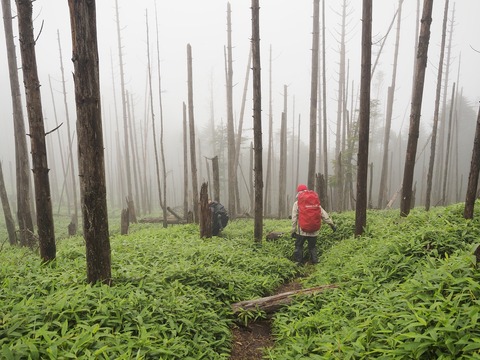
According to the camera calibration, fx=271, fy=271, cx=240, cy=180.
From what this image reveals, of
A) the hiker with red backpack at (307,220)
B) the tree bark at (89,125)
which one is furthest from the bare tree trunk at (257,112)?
the tree bark at (89,125)

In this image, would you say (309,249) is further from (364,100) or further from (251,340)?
(364,100)

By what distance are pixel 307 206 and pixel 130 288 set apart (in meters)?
4.49

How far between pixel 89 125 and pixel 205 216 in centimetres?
533

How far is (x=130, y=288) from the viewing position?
3852 mm

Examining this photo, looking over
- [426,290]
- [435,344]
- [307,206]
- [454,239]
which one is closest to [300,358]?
[435,344]

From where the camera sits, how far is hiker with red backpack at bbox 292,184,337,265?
22.3 feet

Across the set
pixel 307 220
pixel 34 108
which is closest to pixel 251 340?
pixel 307 220

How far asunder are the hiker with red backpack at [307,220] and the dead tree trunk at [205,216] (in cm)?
264

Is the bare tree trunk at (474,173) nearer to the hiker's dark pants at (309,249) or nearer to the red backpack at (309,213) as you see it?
the red backpack at (309,213)

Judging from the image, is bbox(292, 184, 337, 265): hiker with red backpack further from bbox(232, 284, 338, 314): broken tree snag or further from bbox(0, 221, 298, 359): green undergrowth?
bbox(232, 284, 338, 314): broken tree snag

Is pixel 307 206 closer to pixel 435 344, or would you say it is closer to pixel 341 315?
pixel 341 315

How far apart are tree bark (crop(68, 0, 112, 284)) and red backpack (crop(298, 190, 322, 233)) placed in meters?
4.68

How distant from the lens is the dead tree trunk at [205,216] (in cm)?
815

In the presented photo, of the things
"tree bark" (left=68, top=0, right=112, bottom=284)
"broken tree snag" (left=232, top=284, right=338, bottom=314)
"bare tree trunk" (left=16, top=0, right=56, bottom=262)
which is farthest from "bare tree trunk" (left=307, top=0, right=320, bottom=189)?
"bare tree trunk" (left=16, top=0, right=56, bottom=262)
